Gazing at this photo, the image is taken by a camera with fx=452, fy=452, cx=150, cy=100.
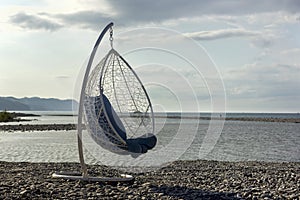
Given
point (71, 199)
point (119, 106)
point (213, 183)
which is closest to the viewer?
point (71, 199)

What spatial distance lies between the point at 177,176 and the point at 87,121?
11.7 feet

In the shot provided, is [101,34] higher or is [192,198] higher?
[101,34]

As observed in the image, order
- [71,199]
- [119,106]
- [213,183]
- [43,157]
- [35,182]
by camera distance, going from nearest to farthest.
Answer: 1. [71,199]
2. [35,182]
3. [213,183]
4. [119,106]
5. [43,157]

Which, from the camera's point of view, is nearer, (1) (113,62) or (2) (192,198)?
(2) (192,198)

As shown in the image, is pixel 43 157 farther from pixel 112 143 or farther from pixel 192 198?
pixel 192 198

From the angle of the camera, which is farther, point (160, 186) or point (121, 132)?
point (121, 132)

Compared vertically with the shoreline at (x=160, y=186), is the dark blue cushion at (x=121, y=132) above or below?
above

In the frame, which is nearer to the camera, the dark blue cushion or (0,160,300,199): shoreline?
(0,160,300,199): shoreline

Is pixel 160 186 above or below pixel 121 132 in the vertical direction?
below

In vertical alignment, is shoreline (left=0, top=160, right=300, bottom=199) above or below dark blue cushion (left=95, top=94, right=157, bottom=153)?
below

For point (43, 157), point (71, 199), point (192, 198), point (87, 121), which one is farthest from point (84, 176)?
point (43, 157)

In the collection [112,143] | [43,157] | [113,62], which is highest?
[113,62]

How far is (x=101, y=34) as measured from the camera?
11164mm

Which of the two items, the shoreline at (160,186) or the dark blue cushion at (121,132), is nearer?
the shoreline at (160,186)
